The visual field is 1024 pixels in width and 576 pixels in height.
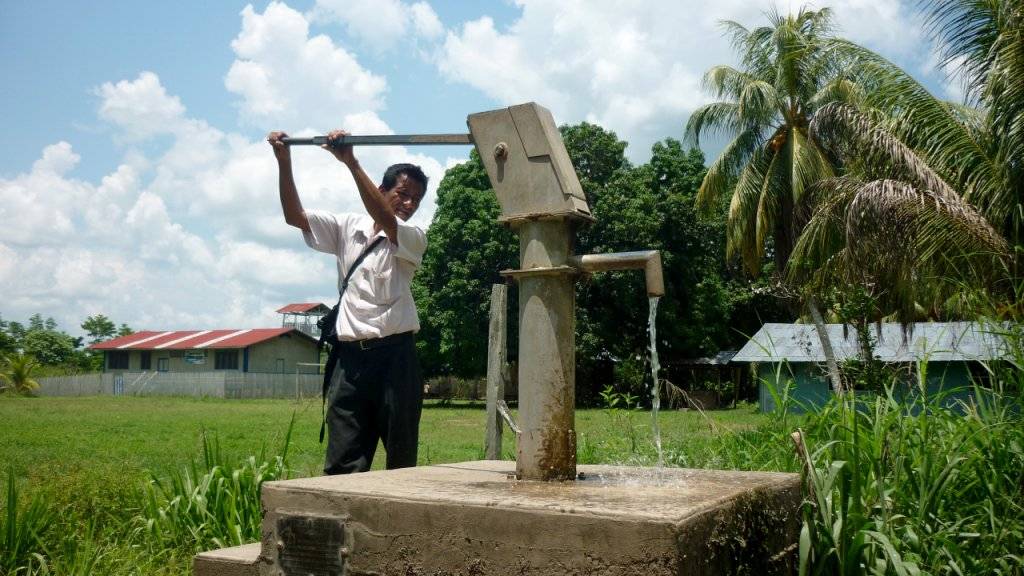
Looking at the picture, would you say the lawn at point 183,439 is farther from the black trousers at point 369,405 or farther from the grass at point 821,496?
the black trousers at point 369,405

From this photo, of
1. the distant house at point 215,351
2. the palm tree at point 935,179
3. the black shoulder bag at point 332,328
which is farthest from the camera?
the distant house at point 215,351

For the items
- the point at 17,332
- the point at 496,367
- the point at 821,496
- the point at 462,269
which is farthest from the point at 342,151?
the point at 17,332

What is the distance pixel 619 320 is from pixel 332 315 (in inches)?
934

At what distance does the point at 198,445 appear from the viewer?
11984 millimetres

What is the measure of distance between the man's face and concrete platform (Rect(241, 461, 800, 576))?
1.26 m

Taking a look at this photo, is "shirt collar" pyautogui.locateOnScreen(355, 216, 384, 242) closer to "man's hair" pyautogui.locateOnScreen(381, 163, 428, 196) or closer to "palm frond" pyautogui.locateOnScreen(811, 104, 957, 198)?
"man's hair" pyautogui.locateOnScreen(381, 163, 428, 196)

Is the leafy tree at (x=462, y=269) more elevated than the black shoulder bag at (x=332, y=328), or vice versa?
the leafy tree at (x=462, y=269)

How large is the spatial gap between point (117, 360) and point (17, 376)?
7.88m

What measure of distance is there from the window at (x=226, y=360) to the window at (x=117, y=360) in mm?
5800

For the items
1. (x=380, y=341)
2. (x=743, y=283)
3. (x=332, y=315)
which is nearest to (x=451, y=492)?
(x=380, y=341)

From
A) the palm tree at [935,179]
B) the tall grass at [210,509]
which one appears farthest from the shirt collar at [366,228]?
the palm tree at [935,179]

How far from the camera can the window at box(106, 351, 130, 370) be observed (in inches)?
1646

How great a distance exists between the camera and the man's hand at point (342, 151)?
3043 millimetres

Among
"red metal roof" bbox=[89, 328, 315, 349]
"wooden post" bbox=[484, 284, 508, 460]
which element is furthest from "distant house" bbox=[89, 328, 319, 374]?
"wooden post" bbox=[484, 284, 508, 460]
